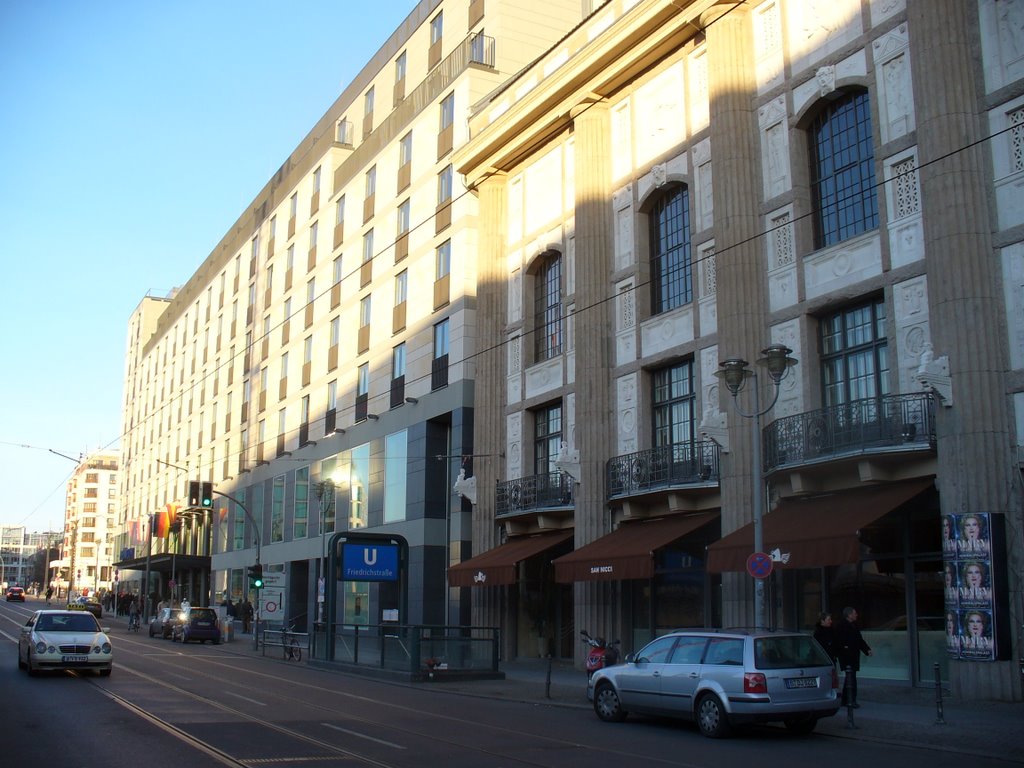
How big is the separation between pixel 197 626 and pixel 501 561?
20.2 meters

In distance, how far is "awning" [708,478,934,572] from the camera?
1883 centimetres

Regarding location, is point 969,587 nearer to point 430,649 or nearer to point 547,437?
point 430,649

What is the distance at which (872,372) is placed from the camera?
21234mm

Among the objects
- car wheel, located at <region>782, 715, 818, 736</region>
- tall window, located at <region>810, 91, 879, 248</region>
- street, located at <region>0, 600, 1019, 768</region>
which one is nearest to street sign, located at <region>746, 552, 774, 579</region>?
street, located at <region>0, 600, 1019, 768</region>

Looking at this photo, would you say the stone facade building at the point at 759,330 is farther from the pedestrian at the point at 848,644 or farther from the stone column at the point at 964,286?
the pedestrian at the point at 848,644

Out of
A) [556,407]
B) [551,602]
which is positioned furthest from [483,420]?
[551,602]

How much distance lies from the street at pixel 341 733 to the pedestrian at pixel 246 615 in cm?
3129

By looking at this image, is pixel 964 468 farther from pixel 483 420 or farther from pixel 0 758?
pixel 483 420

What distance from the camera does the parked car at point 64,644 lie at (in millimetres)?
22625

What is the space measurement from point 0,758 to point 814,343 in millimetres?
17409

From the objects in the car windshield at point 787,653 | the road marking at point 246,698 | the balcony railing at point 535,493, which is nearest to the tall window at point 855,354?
the car windshield at point 787,653

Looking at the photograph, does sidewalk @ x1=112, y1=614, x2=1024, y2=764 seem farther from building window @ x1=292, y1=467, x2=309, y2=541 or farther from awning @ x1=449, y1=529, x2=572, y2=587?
building window @ x1=292, y1=467, x2=309, y2=541

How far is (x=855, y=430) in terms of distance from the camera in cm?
2009

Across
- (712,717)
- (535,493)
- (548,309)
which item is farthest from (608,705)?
(548,309)
